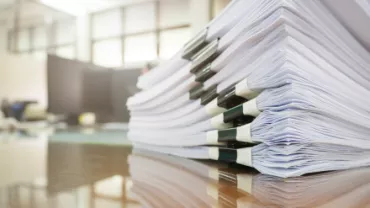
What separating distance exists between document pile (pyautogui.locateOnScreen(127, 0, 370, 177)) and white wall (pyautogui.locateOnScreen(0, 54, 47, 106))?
3.33m

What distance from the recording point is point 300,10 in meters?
0.24

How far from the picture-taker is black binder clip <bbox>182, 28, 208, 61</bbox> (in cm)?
37

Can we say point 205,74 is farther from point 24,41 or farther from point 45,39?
point 24,41

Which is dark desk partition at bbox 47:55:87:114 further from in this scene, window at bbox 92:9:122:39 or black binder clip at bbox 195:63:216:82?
window at bbox 92:9:122:39

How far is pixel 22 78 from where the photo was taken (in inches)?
137

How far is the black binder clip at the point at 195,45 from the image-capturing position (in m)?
0.37

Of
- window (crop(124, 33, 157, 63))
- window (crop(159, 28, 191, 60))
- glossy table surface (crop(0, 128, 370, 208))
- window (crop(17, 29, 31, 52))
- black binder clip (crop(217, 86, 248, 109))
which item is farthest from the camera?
window (crop(17, 29, 31, 52))

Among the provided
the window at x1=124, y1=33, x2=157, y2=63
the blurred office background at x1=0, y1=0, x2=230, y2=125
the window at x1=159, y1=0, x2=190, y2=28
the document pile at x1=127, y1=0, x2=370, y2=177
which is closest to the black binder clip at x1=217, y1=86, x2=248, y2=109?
the document pile at x1=127, y1=0, x2=370, y2=177

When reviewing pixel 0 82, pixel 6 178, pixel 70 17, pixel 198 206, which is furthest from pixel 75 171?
pixel 70 17

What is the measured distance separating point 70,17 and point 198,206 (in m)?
6.12

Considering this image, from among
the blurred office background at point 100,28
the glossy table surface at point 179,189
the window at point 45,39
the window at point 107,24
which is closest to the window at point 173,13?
the blurred office background at point 100,28

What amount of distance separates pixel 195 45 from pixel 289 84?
0.57 ft

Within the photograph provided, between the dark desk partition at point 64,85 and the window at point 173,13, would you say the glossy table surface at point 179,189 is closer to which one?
the dark desk partition at point 64,85

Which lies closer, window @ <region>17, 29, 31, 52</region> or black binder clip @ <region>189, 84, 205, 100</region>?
black binder clip @ <region>189, 84, 205, 100</region>
